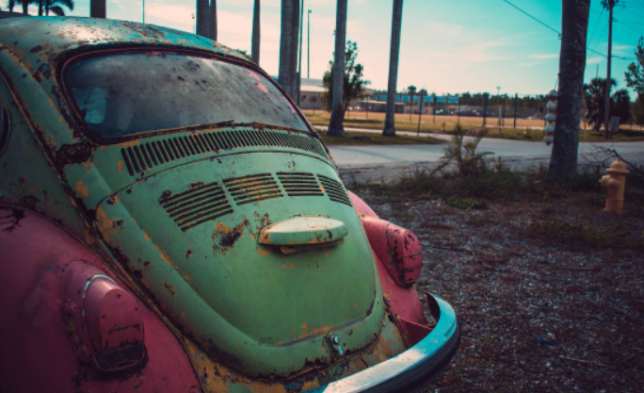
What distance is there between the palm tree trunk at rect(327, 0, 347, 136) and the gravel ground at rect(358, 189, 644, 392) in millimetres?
11393

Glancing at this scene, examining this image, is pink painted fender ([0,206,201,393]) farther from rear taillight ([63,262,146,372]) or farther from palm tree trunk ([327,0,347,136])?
palm tree trunk ([327,0,347,136])

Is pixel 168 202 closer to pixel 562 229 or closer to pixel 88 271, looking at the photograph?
pixel 88 271

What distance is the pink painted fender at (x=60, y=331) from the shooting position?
153 cm

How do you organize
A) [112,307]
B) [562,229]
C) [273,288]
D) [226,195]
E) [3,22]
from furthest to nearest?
1. [562,229]
2. [3,22]
3. [226,195]
4. [273,288]
5. [112,307]

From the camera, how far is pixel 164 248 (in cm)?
186

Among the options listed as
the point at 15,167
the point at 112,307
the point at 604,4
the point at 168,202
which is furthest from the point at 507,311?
the point at 604,4

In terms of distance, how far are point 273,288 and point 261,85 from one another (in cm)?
149

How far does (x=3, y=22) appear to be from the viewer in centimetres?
254

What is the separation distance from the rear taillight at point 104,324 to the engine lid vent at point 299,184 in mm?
886

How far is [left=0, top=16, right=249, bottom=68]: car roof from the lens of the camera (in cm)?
226

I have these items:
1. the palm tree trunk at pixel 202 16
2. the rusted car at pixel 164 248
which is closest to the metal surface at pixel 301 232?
the rusted car at pixel 164 248

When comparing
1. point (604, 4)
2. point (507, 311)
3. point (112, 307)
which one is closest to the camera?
point (112, 307)

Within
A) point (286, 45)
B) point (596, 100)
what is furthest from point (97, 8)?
point (596, 100)

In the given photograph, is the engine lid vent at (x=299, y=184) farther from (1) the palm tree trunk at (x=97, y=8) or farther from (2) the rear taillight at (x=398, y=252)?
(1) the palm tree trunk at (x=97, y=8)
